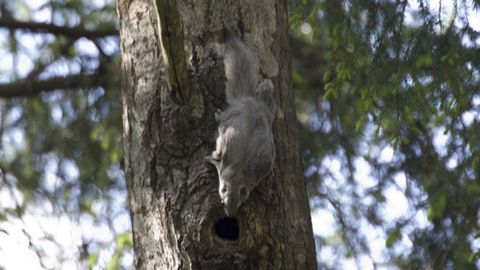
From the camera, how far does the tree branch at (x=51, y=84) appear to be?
170 inches

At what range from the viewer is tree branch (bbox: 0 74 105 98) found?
433 cm

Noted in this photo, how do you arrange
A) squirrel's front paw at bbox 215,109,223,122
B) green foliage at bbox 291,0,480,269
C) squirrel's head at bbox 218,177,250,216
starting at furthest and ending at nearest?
green foliage at bbox 291,0,480,269, squirrel's front paw at bbox 215,109,223,122, squirrel's head at bbox 218,177,250,216

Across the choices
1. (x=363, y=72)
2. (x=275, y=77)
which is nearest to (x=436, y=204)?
(x=363, y=72)

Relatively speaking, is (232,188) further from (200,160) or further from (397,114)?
(397,114)

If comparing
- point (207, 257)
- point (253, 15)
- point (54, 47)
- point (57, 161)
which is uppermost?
point (54, 47)

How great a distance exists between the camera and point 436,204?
159 inches

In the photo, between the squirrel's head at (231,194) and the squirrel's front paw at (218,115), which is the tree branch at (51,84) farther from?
the squirrel's head at (231,194)

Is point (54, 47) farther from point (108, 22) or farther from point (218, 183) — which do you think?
point (218, 183)

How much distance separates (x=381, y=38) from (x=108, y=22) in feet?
4.88

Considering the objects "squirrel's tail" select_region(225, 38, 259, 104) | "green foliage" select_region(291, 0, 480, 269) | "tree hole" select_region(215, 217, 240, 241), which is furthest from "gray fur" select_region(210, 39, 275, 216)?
"green foliage" select_region(291, 0, 480, 269)

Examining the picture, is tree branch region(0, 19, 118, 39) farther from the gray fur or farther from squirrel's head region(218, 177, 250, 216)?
squirrel's head region(218, 177, 250, 216)

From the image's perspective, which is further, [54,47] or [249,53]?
[54,47]

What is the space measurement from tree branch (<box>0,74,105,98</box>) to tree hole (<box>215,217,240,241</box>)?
2045mm

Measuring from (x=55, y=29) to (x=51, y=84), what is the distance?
264 mm
